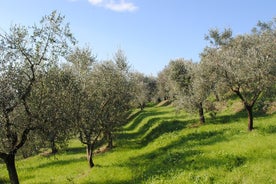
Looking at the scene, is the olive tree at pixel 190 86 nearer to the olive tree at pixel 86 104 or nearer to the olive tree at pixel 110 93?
the olive tree at pixel 110 93

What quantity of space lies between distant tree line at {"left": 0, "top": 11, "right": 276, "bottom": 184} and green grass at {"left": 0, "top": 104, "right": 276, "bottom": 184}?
258 cm

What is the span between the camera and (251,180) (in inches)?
652

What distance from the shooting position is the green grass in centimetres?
1869

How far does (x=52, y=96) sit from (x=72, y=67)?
35.8 ft

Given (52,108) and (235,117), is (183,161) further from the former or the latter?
(235,117)

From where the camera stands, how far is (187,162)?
22.6 m

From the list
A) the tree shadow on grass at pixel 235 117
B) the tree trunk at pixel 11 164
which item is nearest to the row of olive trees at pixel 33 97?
the tree trunk at pixel 11 164

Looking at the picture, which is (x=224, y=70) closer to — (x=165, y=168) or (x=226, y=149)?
(x=226, y=149)

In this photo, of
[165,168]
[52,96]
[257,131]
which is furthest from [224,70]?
[52,96]

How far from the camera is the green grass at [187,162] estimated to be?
18688 mm

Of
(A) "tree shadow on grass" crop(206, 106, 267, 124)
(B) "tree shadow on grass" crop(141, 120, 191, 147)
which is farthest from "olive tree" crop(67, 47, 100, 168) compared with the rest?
(A) "tree shadow on grass" crop(206, 106, 267, 124)

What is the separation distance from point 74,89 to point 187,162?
10772mm

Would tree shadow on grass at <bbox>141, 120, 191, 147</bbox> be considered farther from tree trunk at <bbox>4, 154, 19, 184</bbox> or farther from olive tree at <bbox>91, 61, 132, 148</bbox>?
tree trunk at <bbox>4, 154, 19, 184</bbox>

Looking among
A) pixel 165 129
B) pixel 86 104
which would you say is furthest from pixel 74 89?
pixel 165 129
